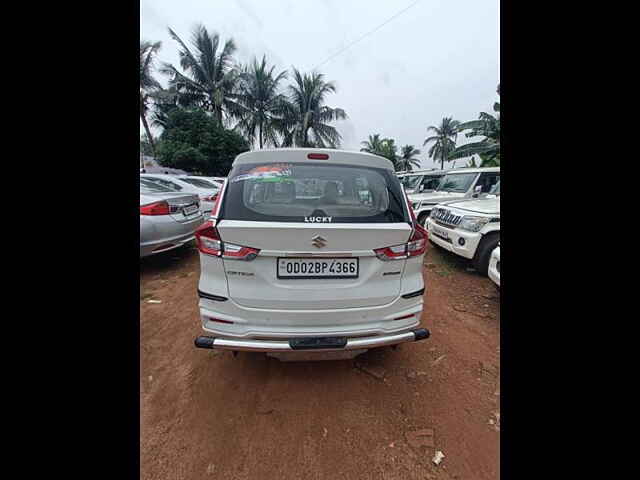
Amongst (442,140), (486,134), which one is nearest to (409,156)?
(442,140)

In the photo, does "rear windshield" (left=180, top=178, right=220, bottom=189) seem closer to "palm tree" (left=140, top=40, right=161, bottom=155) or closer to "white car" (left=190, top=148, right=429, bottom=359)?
"white car" (left=190, top=148, right=429, bottom=359)

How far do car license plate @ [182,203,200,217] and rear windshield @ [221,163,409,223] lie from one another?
3059 mm

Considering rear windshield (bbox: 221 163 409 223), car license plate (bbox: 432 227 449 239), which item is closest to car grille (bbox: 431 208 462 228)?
car license plate (bbox: 432 227 449 239)

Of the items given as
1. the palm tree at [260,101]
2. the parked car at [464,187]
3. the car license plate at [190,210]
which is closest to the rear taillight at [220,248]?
the car license plate at [190,210]

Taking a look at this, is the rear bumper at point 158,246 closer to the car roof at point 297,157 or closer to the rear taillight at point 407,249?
the car roof at point 297,157

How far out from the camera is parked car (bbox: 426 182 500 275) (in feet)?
11.8

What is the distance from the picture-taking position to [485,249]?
12.0 ft

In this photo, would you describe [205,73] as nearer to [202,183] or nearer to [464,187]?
[202,183]

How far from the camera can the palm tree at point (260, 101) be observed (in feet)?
62.0
